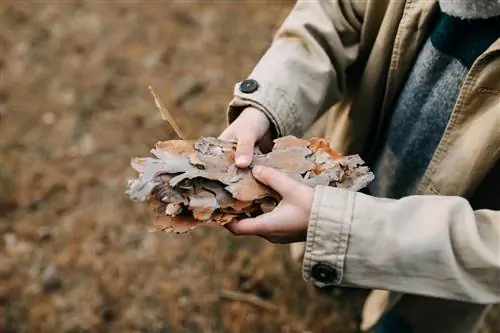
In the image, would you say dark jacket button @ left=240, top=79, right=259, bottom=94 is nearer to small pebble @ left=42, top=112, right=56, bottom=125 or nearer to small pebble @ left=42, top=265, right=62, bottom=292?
small pebble @ left=42, top=265, right=62, bottom=292

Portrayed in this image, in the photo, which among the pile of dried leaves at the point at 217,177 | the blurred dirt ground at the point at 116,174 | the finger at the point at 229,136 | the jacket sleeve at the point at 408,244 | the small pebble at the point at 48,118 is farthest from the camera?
the small pebble at the point at 48,118

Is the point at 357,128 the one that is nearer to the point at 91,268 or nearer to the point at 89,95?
the point at 91,268

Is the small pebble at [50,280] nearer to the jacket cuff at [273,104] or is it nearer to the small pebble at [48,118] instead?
the small pebble at [48,118]

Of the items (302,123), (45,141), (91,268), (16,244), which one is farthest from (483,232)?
(45,141)

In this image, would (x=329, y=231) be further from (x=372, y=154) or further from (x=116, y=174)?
(x=116, y=174)

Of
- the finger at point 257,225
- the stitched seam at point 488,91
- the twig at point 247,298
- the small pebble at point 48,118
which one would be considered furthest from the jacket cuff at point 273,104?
the small pebble at point 48,118
